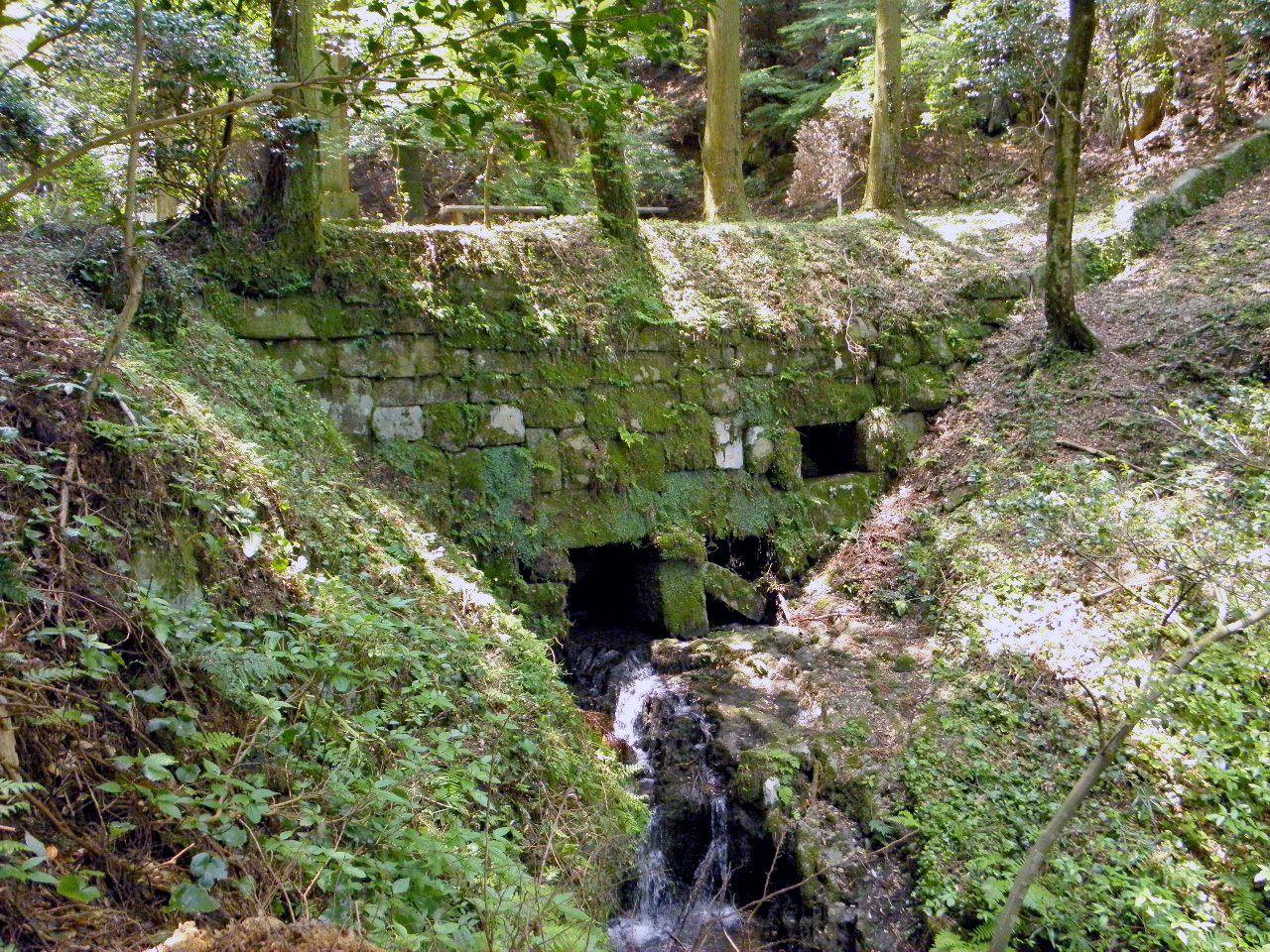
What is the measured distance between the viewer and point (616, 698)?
21.7ft

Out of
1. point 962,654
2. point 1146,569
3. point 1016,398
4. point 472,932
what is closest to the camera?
point 472,932

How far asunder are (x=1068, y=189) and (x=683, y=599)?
5261mm

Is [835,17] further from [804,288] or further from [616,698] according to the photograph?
[616,698]

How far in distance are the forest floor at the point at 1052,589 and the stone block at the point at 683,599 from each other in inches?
33.9

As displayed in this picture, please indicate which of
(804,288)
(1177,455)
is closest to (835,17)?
(804,288)

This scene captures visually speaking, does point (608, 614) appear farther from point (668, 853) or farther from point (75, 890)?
point (75, 890)

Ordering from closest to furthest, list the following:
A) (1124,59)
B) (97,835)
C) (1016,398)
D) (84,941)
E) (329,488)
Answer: (84,941) → (97,835) → (329,488) → (1016,398) → (1124,59)

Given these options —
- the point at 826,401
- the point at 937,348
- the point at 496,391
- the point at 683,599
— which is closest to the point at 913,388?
the point at 937,348

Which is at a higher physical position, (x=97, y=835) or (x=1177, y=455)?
(x=1177, y=455)

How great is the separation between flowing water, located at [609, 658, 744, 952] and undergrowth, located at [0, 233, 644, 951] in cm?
79

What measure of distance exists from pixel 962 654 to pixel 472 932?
15.4 ft

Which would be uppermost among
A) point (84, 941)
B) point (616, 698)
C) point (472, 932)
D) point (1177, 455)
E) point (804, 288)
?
point (804, 288)

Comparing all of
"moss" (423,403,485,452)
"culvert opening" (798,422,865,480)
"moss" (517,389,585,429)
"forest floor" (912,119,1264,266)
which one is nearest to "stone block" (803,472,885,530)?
"culvert opening" (798,422,865,480)

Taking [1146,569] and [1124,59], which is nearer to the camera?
[1146,569]
